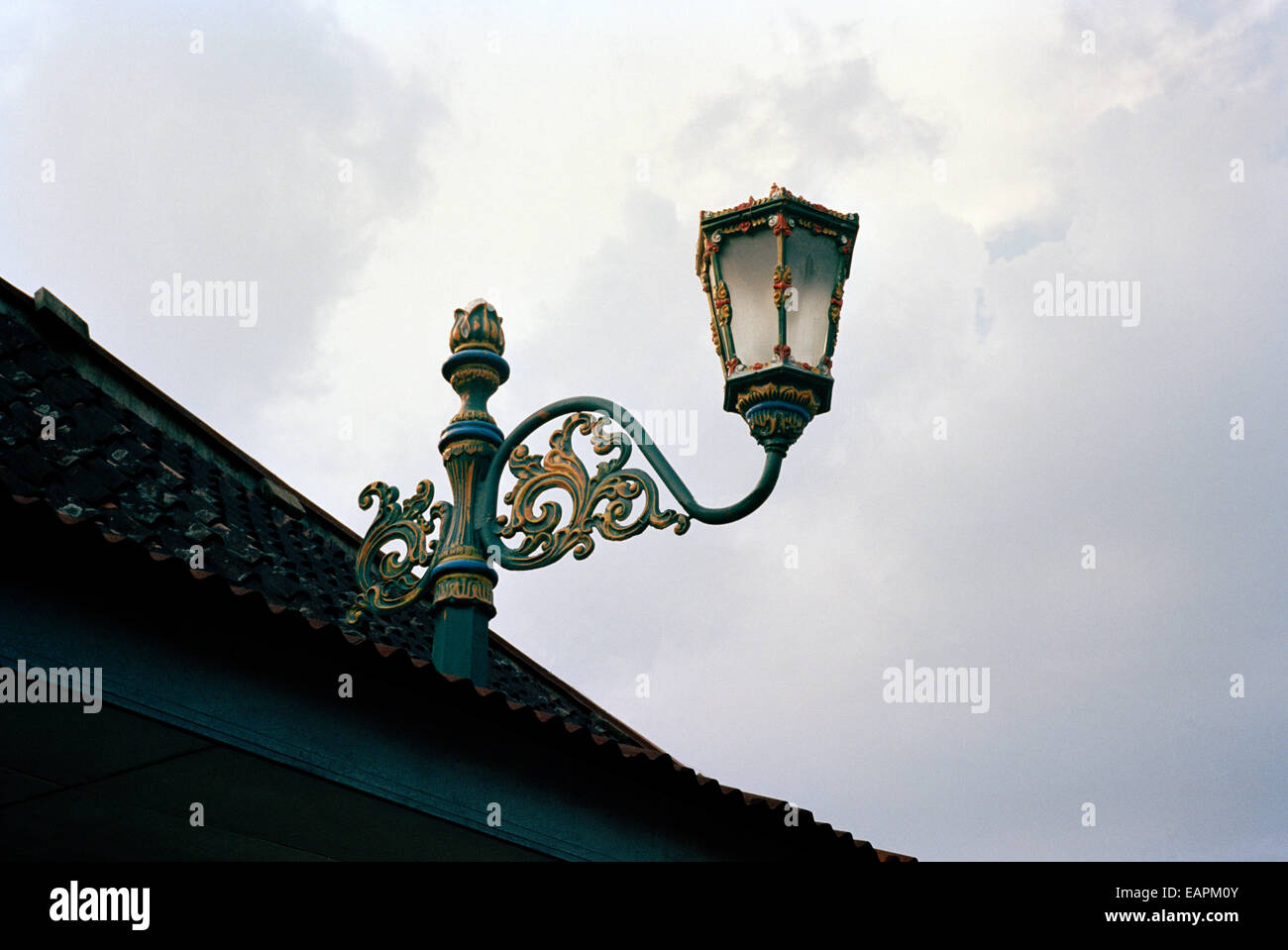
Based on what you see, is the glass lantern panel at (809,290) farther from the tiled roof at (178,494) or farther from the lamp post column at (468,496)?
the tiled roof at (178,494)

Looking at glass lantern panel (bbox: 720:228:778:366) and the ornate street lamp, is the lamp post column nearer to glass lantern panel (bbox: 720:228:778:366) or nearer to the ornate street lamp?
the ornate street lamp

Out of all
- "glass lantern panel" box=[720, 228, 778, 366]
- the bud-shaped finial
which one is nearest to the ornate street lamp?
"glass lantern panel" box=[720, 228, 778, 366]

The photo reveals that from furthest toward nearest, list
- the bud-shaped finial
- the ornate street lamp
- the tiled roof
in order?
the bud-shaped finial < the ornate street lamp < the tiled roof

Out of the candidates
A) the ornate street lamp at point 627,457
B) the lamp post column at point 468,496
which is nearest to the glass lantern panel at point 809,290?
the ornate street lamp at point 627,457

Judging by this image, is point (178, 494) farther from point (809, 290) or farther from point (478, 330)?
point (809, 290)

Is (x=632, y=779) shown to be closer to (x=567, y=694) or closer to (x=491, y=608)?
(x=491, y=608)

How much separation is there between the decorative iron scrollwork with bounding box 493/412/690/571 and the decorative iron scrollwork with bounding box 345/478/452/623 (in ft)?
1.20

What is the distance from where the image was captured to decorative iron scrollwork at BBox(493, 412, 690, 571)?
5.98 metres

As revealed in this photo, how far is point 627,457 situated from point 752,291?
2.80 ft

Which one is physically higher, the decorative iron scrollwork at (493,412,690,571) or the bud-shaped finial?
the bud-shaped finial

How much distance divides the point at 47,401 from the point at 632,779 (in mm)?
3126

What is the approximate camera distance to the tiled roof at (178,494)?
5.32m

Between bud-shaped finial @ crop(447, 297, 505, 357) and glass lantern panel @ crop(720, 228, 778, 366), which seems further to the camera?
bud-shaped finial @ crop(447, 297, 505, 357)
